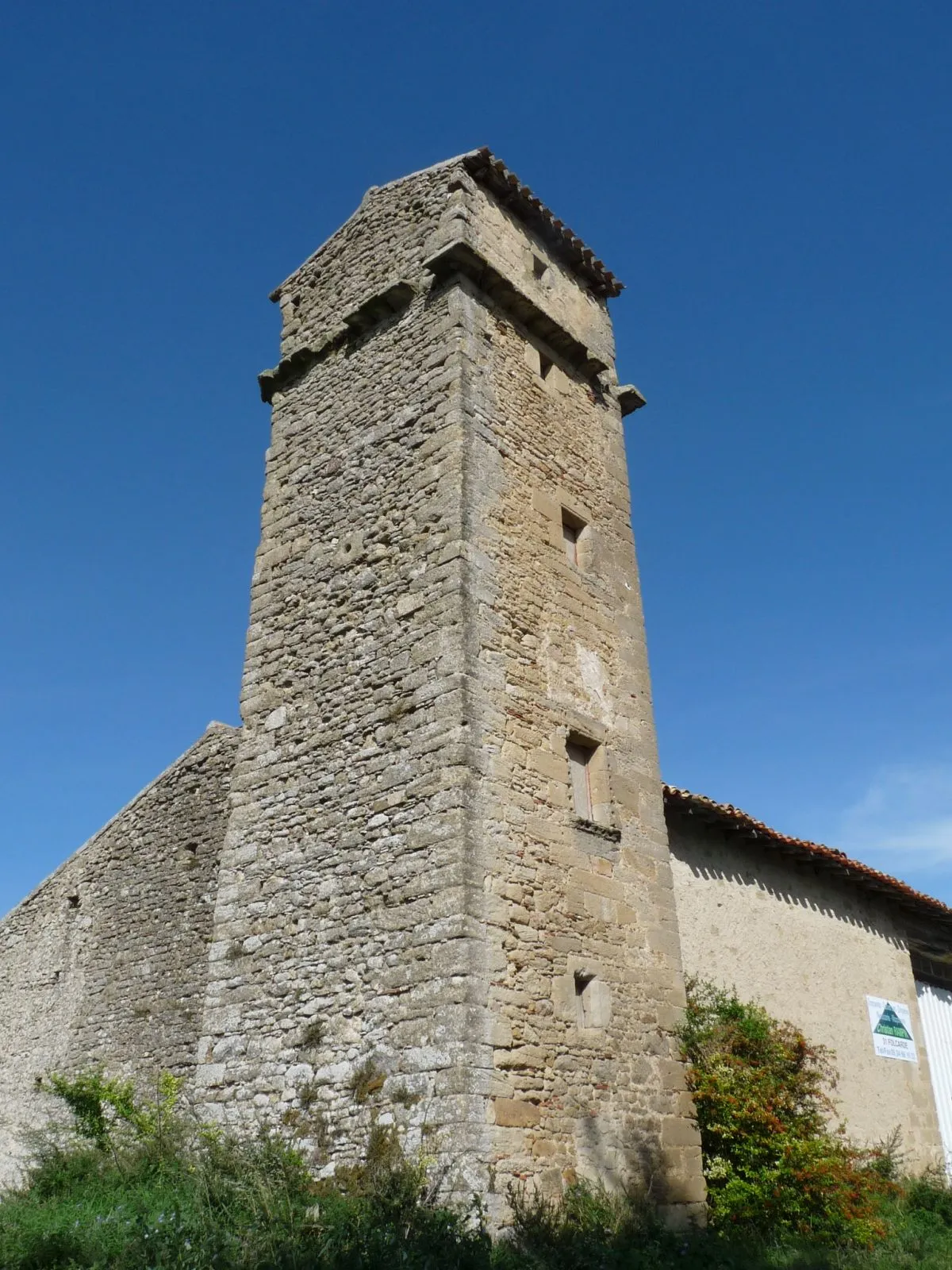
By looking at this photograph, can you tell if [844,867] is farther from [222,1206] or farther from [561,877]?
[222,1206]

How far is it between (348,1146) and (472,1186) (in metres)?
1.09

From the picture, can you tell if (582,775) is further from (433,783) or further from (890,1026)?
(890,1026)

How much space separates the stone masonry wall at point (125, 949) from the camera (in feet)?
34.5

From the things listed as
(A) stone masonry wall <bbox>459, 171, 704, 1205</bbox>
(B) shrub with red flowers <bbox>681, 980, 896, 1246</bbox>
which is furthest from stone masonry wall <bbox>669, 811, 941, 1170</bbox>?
(A) stone masonry wall <bbox>459, 171, 704, 1205</bbox>

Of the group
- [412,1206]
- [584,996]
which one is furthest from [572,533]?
[412,1206]

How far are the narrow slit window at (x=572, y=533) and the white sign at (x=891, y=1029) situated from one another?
23.5ft

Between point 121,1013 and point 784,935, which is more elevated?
point 784,935

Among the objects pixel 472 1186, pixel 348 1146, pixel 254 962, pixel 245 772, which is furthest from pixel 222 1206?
pixel 245 772

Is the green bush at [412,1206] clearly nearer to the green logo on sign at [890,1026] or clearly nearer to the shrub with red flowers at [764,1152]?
the shrub with red flowers at [764,1152]

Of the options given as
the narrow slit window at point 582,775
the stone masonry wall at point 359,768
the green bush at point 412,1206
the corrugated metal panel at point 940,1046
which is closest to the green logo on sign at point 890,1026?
the corrugated metal panel at point 940,1046

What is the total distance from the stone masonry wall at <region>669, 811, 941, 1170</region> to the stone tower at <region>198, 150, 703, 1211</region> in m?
2.10

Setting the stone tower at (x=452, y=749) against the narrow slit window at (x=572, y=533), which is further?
the narrow slit window at (x=572, y=533)

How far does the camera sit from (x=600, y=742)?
29.2ft

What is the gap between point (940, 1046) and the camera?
46.1 ft
